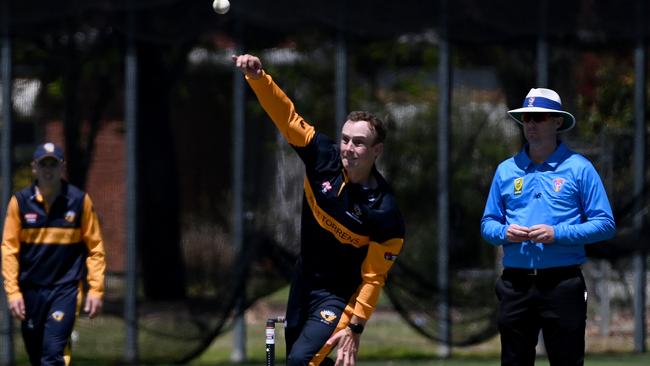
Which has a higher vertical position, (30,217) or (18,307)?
(30,217)

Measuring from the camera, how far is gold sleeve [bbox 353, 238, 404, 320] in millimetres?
6480

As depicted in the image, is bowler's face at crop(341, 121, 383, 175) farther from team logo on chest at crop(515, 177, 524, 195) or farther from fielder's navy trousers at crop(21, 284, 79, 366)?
fielder's navy trousers at crop(21, 284, 79, 366)

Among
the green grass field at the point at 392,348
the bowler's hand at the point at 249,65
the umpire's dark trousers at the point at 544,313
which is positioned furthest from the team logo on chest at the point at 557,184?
the green grass field at the point at 392,348

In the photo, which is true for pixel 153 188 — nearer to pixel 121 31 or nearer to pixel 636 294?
pixel 121 31

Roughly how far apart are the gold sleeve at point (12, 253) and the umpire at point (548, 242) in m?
3.45

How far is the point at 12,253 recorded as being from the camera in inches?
346

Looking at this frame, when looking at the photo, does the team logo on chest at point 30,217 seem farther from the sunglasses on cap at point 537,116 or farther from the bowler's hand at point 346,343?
the sunglasses on cap at point 537,116

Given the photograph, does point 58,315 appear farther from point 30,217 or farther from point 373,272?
point 373,272

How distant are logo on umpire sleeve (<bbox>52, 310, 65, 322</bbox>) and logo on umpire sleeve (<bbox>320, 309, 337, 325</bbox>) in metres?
2.80

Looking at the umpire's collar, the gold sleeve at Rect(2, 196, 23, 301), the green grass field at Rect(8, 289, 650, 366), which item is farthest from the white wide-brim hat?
the green grass field at Rect(8, 289, 650, 366)

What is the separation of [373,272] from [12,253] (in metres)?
3.29

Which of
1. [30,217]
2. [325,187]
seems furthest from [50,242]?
[325,187]

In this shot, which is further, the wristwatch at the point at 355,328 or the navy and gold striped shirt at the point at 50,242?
the navy and gold striped shirt at the point at 50,242

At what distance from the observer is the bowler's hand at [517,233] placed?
679cm
